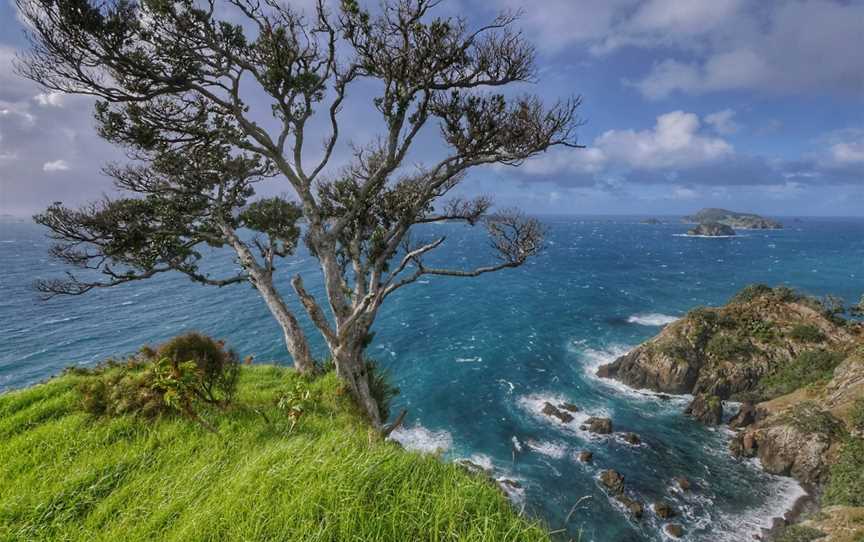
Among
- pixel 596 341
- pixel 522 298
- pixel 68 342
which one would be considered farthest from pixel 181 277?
pixel 596 341

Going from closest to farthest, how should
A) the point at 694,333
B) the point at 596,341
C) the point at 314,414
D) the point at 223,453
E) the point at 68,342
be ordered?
the point at 223,453 → the point at 314,414 → the point at 694,333 → the point at 68,342 → the point at 596,341

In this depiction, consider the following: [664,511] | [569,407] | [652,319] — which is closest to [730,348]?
[652,319]

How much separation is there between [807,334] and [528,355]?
90.0ft

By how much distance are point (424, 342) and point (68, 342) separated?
138 ft

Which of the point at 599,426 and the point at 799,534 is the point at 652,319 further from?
the point at 799,534

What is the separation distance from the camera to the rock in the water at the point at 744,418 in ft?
99.7

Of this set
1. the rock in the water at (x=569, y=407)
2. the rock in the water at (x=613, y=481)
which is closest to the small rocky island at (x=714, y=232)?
the rock in the water at (x=569, y=407)

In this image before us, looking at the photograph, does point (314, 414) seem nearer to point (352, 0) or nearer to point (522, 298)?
point (352, 0)

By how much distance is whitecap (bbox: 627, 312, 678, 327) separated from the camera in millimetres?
51622

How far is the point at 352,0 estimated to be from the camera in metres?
8.55

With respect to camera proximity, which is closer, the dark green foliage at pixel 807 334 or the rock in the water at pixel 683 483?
the rock in the water at pixel 683 483

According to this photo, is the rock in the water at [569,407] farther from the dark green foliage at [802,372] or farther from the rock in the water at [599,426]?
the dark green foliage at [802,372]

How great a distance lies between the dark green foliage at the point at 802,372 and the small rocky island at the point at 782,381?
0.07m

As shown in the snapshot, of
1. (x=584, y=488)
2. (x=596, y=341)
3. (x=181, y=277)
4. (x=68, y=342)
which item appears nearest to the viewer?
(x=584, y=488)
